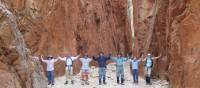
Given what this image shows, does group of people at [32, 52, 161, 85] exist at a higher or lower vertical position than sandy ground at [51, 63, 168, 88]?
higher

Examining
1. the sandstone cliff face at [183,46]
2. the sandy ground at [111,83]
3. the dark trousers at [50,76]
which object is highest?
the sandstone cliff face at [183,46]

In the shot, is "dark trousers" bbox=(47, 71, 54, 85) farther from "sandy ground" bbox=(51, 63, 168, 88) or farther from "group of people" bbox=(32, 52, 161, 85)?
"sandy ground" bbox=(51, 63, 168, 88)

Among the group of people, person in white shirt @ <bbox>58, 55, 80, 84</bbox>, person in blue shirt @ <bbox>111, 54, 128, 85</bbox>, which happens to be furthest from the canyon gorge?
person in blue shirt @ <bbox>111, 54, 128, 85</bbox>

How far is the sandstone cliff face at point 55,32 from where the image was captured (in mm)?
9352

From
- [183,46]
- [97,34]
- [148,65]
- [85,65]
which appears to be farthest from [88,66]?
Result: [97,34]

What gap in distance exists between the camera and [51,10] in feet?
74.1

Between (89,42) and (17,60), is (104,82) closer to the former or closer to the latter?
(89,42)

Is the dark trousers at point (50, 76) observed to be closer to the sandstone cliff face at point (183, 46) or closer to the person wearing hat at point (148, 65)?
the person wearing hat at point (148, 65)

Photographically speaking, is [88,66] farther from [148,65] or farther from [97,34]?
[97,34]

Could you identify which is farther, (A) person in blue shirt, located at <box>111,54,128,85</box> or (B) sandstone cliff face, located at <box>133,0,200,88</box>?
(A) person in blue shirt, located at <box>111,54,128,85</box>

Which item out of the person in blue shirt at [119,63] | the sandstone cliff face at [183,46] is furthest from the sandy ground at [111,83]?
the sandstone cliff face at [183,46]

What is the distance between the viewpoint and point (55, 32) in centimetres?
2273

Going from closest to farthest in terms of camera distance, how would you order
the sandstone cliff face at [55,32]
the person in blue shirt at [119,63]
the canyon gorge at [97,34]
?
the sandstone cliff face at [55,32], the canyon gorge at [97,34], the person in blue shirt at [119,63]

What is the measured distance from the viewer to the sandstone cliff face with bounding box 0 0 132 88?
9352mm
